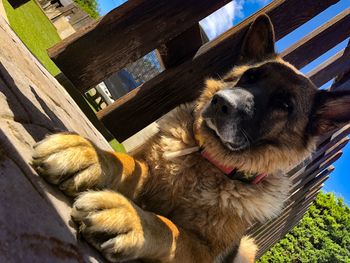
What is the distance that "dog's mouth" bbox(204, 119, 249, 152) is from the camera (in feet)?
9.80

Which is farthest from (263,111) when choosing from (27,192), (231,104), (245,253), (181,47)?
(27,192)

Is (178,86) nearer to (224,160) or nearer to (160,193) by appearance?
(224,160)

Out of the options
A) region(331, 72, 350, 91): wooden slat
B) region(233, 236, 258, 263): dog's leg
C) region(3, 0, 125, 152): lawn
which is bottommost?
region(233, 236, 258, 263): dog's leg

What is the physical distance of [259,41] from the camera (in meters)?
3.44

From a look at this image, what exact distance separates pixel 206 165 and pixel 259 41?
127 cm

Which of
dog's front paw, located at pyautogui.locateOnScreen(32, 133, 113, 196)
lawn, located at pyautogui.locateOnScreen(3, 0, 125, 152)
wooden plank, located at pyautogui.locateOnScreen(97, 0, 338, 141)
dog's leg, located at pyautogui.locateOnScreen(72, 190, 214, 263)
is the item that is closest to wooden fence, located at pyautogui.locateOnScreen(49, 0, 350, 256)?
wooden plank, located at pyautogui.locateOnScreen(97, 0, 338, 141)

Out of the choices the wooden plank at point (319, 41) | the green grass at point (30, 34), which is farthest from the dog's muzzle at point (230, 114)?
the green grass at point (30, 34)

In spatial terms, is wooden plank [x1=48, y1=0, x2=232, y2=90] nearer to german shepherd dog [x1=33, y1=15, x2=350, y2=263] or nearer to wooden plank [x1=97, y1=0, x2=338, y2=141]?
wooden plank [x1=97, y1=0, x2=338, y2=141]

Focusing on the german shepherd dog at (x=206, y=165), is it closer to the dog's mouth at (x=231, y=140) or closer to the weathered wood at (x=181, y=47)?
the dog's mouth at (x=231, y=140)

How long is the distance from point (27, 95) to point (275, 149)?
74.9 inches

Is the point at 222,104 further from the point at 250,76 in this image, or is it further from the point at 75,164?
the point at 75,164

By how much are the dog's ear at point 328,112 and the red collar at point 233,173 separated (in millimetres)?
778

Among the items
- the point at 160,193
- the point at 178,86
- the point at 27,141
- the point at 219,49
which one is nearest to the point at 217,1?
the point at 219,49

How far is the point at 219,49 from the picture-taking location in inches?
133
